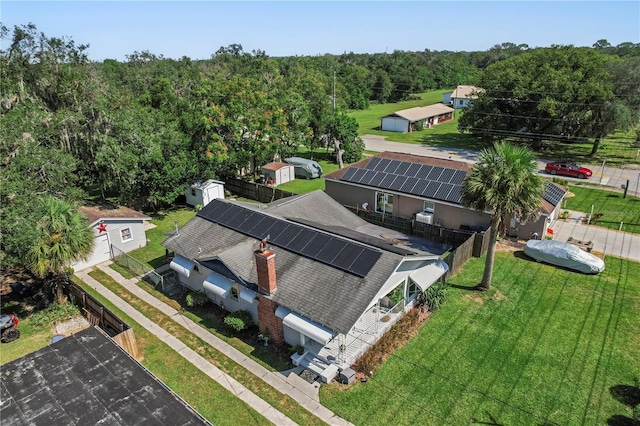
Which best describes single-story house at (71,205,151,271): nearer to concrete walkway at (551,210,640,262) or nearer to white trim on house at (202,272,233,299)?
white trim on house at (202,272,233,299)

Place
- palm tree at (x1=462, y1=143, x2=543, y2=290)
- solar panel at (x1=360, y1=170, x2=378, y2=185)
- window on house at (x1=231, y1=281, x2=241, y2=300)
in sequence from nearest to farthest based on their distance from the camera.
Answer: window on house at (x1=231, y1=281, x2=241, y2=300) → palm tree at (x1=462, y1=143, x2=543, y2=290) → solar panel at (x1=360, y1=170, x2=378, y2=185)

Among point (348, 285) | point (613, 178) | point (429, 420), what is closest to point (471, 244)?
point (348, 285)

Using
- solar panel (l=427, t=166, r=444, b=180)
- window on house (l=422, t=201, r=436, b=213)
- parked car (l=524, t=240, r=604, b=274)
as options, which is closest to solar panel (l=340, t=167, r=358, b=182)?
solar panel (l=427, t=166, r=444, b=180)

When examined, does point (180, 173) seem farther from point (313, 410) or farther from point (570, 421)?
point (570, 421)

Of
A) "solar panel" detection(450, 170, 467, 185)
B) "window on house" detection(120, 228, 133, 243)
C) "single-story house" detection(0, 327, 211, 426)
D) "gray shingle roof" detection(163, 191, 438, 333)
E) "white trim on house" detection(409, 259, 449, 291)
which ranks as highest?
"solar panel" detection(450, 170, 467, 185)

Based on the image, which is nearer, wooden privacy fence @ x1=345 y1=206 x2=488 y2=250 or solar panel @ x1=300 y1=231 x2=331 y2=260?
solar panel @ x1=300 y1=231 x2=331 y2=260

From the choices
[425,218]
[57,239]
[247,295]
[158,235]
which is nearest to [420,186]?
[425,218]

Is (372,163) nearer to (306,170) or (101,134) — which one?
(306,170)

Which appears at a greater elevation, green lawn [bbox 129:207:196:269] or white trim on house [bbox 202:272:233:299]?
white trim on house [bbox 202:272:233:299]
